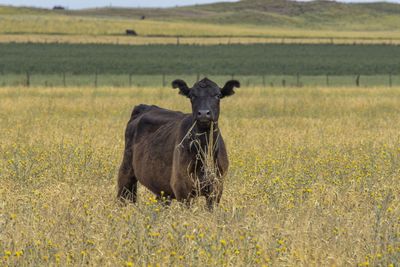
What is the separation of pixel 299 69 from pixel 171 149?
195 ft

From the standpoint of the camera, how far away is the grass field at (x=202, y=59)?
64625 millimetres

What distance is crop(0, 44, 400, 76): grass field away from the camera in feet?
212

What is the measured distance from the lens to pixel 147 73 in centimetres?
6225

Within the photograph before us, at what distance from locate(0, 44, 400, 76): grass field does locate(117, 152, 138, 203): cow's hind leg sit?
165ft

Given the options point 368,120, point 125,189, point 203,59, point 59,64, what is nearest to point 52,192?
point 125,189

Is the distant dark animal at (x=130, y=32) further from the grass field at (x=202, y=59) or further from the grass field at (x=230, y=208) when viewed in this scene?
the grass field at (x=230, y=208)

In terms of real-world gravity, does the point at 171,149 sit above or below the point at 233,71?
above

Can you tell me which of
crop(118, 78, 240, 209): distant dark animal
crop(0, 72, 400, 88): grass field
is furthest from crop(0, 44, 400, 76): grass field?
crop(118, 78, 240, 209): distant dark animal

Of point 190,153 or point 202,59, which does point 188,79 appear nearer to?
point 202,59

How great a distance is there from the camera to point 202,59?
76.8 m

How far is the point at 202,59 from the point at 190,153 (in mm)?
68450

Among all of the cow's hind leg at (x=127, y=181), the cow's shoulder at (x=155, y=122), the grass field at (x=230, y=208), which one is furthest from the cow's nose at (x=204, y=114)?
the cow's hind leg at (x=127, y=181)

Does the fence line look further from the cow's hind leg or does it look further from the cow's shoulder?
the cow's hind leg

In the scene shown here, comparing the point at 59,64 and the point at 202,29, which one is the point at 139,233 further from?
the point at 202,29
